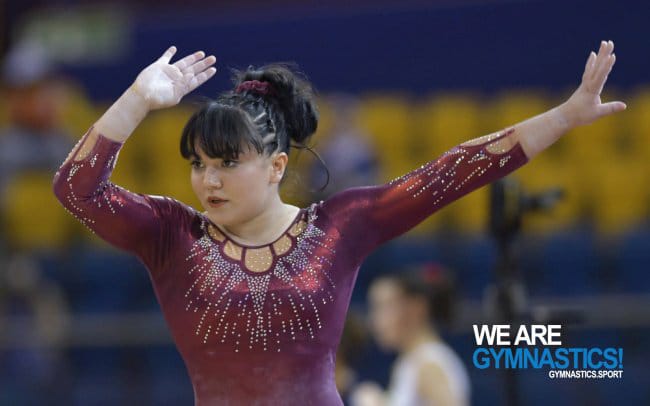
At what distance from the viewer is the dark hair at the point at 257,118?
7.75 ft

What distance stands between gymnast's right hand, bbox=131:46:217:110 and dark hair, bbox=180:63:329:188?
8 centimetres

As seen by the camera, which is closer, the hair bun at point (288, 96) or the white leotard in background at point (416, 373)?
the hair bun at point (288, 96)

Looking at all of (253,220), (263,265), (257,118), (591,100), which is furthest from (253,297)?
(591,100)

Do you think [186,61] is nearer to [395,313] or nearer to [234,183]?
[234,183]

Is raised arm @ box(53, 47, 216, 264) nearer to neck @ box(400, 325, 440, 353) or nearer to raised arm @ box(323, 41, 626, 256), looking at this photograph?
raised arm @ box(323, 41, 626, 256)

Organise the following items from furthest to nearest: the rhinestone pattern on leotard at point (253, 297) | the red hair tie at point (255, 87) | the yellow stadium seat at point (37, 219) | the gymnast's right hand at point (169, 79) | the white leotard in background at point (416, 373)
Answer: the yellow stadium seat at point (37, 219) → the white leotard in background at point (416, 373) → the red hair tie at point (255, 87) → the rhinestone pattern on leotard at point (253, 297) → the gymnast's right hand at point (169, 79)

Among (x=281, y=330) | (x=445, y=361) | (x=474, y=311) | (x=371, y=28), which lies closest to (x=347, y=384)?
(x=445, y=361)

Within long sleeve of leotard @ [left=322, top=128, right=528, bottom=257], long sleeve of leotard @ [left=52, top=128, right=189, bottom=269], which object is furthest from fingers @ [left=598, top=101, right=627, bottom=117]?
long sleeve of leotard @ [left=52, top=128, right=189, bottom=269]

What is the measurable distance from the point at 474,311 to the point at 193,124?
3556mm

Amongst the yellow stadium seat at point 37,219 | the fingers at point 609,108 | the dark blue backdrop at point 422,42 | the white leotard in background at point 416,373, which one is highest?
the dark blue backdrop at point 422,42

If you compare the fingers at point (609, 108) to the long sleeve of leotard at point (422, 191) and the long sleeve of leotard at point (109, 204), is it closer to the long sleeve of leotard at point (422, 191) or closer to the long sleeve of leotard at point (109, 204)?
the long sleeve of leotard at point (422, 191)

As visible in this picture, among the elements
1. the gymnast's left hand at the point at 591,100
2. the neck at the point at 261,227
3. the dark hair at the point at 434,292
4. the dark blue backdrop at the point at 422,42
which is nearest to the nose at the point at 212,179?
the neck at the point at 261,227

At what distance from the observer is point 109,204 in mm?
2357

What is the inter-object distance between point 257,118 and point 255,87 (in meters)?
0.11
